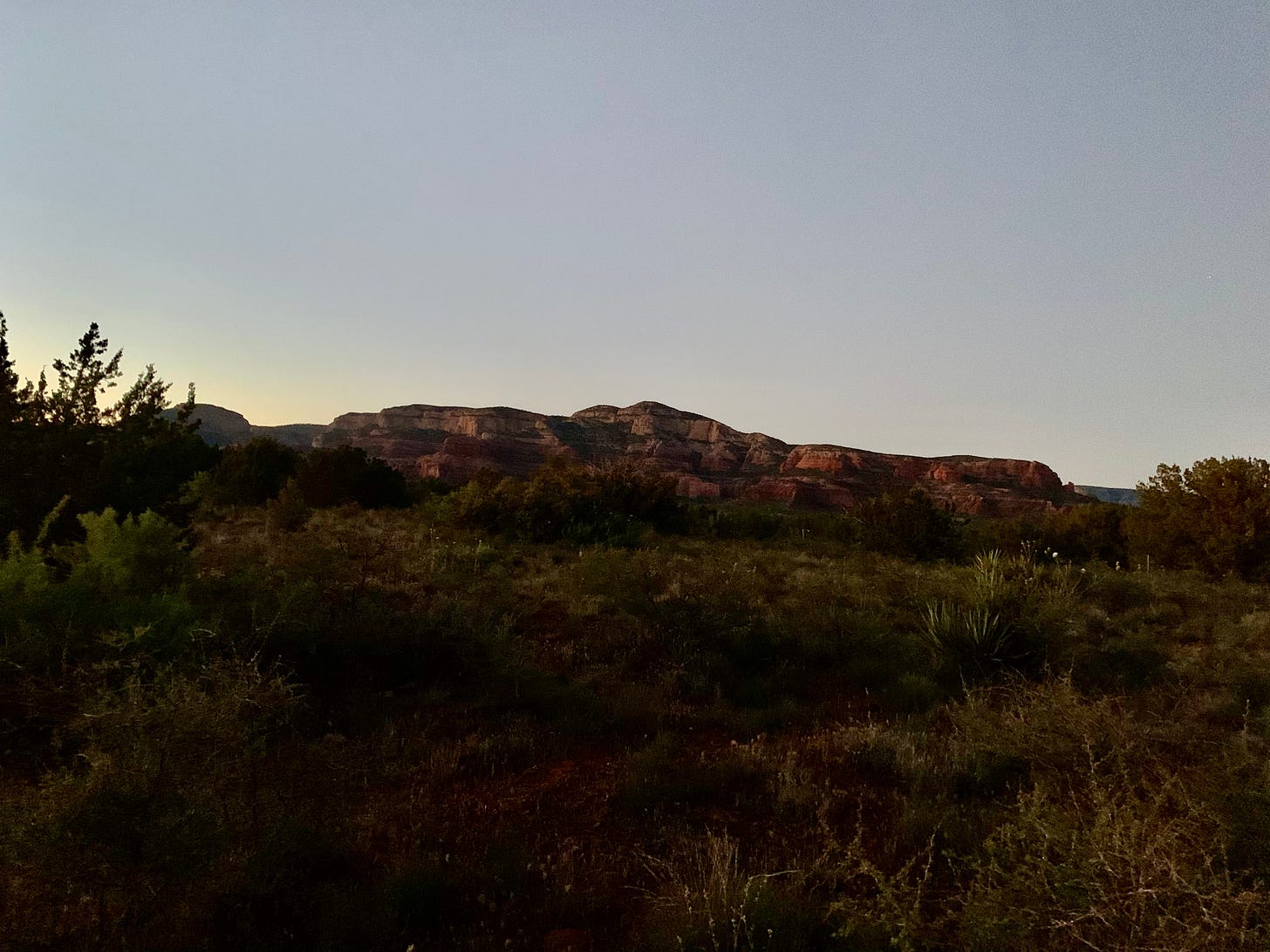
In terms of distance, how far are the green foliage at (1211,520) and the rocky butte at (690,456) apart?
53.0 m

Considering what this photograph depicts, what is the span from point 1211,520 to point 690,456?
101 m

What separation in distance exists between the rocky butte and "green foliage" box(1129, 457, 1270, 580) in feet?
174

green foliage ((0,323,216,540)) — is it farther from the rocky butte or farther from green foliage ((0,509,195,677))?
the rocky butte

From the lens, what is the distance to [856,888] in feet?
12.6

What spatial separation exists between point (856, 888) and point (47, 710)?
5021 millimetres

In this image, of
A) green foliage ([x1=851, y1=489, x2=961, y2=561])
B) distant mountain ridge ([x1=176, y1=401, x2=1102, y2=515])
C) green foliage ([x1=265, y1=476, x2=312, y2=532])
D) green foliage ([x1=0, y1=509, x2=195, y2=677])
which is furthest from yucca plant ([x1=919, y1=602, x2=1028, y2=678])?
distant mountain ridge ([x1=176, y1=401, x2=1102, y2=515])

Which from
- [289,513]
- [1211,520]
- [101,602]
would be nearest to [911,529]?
[1211,520]

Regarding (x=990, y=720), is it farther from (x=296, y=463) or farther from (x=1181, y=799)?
(x=296, y=463)

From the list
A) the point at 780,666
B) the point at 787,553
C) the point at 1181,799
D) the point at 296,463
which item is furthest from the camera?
the point at 296,463

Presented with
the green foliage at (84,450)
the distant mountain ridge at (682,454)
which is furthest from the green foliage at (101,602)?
the distant mountain ridge at (682,454)

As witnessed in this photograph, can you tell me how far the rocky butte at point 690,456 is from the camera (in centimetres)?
8856

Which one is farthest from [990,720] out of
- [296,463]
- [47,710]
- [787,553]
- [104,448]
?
[296,463]

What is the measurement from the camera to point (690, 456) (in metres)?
118

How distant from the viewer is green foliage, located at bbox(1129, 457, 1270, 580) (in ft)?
55.0
